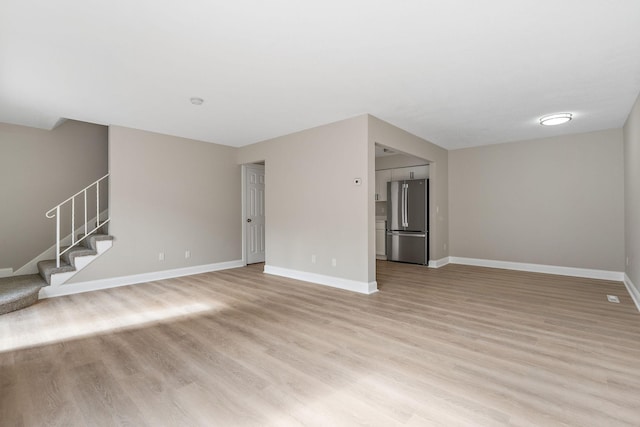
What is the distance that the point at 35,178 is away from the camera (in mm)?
5207

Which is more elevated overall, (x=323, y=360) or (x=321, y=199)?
(x=321, y=199)

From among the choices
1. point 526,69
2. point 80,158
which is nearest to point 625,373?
point 526,69

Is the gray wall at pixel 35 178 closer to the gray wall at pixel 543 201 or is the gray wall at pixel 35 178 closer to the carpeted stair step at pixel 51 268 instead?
the carpeted stair step at pixel 51 268

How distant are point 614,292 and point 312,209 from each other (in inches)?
177

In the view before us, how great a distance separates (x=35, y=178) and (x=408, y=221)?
22.9ft

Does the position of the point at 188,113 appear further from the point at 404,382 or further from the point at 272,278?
the point at 404,382

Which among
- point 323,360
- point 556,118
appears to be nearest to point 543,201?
point 556,118

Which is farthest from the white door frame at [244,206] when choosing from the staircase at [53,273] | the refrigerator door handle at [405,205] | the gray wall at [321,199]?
the refrigerator door handle at [405,205]

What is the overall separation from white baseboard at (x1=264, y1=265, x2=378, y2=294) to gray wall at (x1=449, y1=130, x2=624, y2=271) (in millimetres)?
3294

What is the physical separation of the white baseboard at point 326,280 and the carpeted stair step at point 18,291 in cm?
327

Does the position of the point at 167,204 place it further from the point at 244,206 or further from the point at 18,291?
the point at 18,291

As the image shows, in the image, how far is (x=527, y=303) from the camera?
3.84 metres

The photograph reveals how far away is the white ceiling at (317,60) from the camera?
2162 mm

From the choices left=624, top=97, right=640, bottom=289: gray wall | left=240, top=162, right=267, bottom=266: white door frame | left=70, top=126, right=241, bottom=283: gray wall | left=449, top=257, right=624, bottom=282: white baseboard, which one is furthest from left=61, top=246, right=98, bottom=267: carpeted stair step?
left=624, top=97, right=640, bottom=289: gray wall
